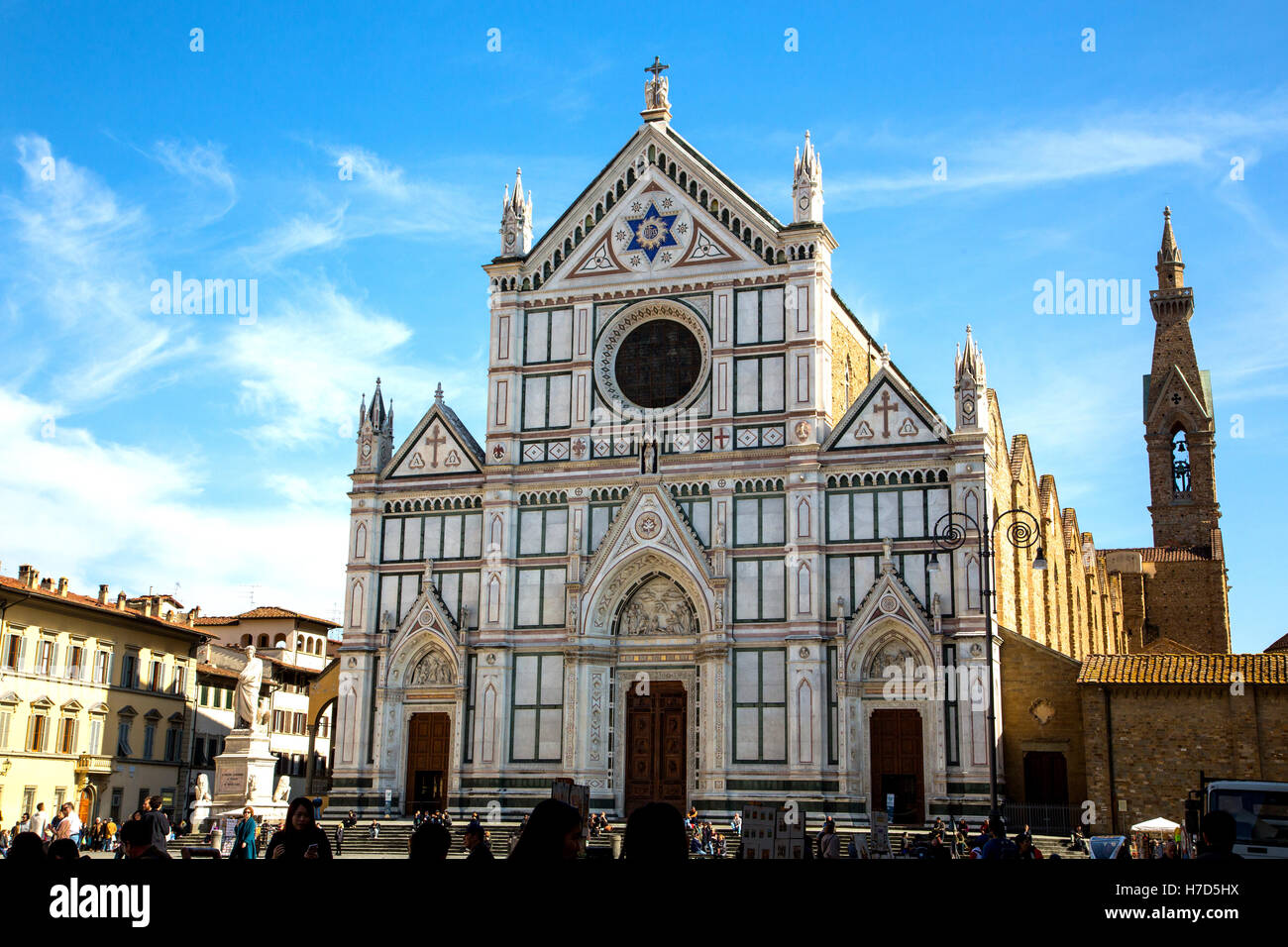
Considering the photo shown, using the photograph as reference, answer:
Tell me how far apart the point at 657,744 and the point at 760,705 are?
338 cm

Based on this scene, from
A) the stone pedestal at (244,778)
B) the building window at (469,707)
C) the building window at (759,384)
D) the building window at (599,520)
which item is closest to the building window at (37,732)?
the stone pedestal at (244,778)

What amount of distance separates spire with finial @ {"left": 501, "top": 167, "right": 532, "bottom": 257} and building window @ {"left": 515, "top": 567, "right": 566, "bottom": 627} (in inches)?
407

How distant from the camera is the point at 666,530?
1506 inches

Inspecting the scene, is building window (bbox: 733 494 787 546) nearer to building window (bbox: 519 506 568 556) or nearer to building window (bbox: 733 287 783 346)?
building window (bbox: 733 287 783 346)

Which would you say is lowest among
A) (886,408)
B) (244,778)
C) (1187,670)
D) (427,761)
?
(244,778)

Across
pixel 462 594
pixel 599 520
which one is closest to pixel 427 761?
pixel 462 594

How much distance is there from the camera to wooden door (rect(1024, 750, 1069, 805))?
34219 mm

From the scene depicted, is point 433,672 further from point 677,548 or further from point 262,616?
point 262,616

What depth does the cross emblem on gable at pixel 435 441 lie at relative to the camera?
136ft

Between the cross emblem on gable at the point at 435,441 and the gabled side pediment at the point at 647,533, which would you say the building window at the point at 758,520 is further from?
the cross emblem on gable at the point at 435,441

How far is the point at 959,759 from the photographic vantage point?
112ft

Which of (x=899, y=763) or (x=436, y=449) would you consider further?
(x=436, y=449)

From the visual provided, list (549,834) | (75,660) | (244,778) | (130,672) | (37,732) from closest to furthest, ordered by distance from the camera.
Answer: (549,834) < (244,778) < (37,732) < (75,660) < (130,672)
